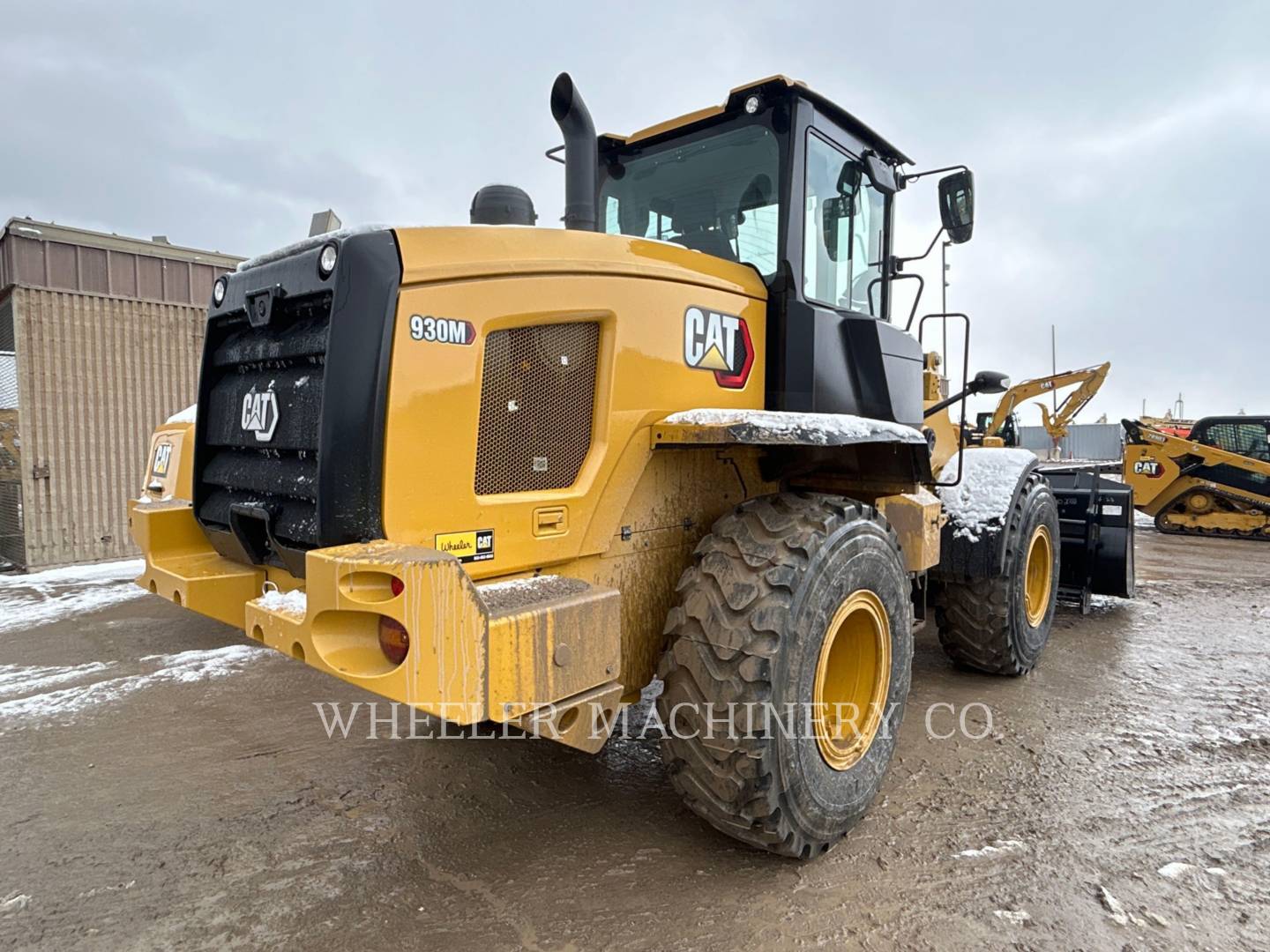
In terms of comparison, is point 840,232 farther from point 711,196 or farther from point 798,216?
point 711,196

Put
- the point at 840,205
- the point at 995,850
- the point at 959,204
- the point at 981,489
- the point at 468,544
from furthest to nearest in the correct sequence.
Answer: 1. the point at 981,489
2. the point at 959,204
3. the point at 840,205
4. the point at 995,850
5. the point at 468,544

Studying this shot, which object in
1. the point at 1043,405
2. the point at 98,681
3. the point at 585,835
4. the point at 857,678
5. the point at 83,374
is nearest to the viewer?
the point at 585,835

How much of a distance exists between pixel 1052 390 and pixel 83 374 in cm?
1338

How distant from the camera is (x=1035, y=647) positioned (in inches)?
193

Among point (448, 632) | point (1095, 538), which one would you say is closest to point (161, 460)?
point (448, 632)

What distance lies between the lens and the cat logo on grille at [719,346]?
2.83 m

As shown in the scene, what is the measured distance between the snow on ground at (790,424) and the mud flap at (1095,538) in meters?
4.30

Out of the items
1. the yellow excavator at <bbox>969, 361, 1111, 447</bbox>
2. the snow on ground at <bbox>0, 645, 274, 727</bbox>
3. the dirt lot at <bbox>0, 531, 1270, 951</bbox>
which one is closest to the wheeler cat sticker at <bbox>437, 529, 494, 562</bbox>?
the dirt lot at <bbox>0, 531, 1270, 951</bbox>

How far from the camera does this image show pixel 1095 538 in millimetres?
6270

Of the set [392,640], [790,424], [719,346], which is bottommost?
[392,640]

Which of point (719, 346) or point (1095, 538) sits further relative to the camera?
point (1095, 538)

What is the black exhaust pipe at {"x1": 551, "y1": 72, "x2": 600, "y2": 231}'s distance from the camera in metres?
2.75

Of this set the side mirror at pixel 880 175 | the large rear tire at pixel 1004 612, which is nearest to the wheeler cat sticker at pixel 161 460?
the side mirror at pixel 880 175

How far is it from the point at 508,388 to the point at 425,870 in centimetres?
169
